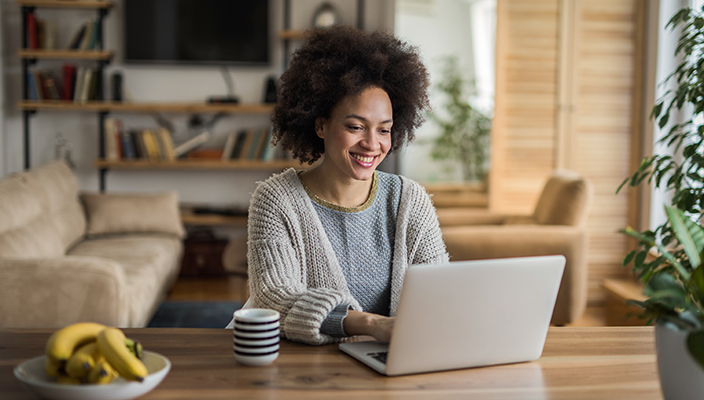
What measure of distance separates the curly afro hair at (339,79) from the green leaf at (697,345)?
96cm

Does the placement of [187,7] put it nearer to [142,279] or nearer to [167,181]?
[167,181]

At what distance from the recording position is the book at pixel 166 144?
4.66m

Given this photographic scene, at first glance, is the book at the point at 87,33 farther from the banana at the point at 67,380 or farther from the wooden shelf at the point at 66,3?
the banana at the point at 67,380

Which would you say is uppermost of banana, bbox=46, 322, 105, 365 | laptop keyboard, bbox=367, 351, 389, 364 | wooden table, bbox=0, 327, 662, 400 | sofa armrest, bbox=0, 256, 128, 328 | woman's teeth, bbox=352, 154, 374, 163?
woman's teeth, bbox=352, 154, 374, 163

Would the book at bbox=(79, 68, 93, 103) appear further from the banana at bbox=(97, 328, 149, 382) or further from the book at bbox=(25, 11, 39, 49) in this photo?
the banana at bbox=(97, 328, 149, 382)

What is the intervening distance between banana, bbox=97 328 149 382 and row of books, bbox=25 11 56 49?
4.38m

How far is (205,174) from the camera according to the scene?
498 centimetres

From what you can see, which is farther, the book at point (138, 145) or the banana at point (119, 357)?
the book at point (138, 145)

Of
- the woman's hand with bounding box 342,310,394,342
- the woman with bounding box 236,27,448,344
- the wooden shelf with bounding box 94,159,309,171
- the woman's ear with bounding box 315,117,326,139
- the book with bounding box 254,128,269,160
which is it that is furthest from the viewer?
the book with bounding box 254,128,269,160

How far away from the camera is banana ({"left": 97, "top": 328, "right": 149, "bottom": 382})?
0.85 meters

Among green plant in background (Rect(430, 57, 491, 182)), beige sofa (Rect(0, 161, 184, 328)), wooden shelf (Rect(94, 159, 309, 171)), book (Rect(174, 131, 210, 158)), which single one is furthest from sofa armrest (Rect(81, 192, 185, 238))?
green plant in background (Rect(430, 57, 491, 182))

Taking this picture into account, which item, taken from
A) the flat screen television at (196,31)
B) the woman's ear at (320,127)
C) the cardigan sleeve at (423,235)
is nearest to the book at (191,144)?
the flat screen television at (196,31)

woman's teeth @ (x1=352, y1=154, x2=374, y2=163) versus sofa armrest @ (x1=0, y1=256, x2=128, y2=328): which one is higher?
woman's teeth @ (x1=352, y1=154, x2=374, y2=163)

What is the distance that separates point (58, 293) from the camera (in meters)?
2.21
